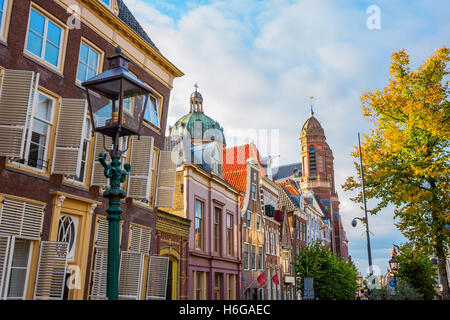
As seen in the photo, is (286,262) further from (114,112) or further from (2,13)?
(114,112)

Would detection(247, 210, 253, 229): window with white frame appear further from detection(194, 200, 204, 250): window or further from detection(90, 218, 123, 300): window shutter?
detection(90, 218, 123, 300): window shutter

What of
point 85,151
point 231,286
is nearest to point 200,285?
point 231,286

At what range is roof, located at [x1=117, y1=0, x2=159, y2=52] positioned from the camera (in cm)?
1625

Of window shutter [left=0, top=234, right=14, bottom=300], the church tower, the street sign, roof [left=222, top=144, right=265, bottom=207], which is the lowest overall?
the street sign

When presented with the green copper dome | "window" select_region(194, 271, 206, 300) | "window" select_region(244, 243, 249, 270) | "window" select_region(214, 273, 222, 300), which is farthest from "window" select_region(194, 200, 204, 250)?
the green copper dome

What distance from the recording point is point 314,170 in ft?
288

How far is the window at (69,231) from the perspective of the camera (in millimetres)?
11992

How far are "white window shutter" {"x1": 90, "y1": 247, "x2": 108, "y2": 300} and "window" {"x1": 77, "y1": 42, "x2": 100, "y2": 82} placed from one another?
5.74 m

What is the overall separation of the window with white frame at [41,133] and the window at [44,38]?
4.06 ft

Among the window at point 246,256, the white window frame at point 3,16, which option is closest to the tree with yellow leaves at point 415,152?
the window at point 246,256

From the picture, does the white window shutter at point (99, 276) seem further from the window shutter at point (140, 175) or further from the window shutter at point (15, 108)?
the window shutter at point (15, 108)

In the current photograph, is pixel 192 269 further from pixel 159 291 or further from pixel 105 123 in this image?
pixel 105 123
